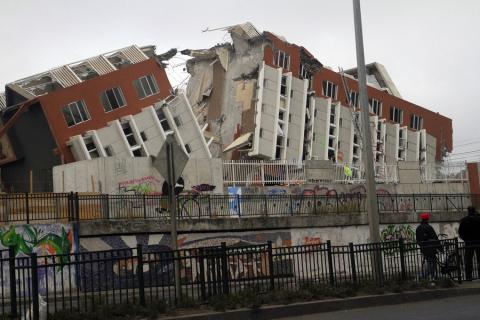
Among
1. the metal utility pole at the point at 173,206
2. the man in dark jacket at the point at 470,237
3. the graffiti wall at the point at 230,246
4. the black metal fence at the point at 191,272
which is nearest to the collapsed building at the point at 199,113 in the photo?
the graffiti wall at the point at 230,246

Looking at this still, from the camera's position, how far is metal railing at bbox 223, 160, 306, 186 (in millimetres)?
32312

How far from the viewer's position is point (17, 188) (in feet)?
123

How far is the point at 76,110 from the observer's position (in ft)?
120

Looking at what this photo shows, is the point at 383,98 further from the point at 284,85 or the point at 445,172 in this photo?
the point at 445,172

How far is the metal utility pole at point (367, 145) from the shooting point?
49.7 feet

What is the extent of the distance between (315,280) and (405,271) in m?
2.47

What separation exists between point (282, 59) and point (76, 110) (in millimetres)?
14981

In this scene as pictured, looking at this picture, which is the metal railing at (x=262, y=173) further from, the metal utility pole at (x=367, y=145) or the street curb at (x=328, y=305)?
the street curb at (x=328, y=305)

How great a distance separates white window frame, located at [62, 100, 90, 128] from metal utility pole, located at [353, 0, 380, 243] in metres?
23.8

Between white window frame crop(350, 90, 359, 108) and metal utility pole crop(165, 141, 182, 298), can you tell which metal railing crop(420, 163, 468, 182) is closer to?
white window frame crop(350, 90, 359, 108)

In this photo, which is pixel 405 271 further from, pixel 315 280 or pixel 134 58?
pixel 134 58

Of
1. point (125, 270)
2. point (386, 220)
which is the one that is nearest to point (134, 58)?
point (386, 220)

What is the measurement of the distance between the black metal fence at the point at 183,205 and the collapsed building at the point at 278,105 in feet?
43.7

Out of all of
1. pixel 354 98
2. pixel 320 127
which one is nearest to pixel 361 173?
pixel 320 127
